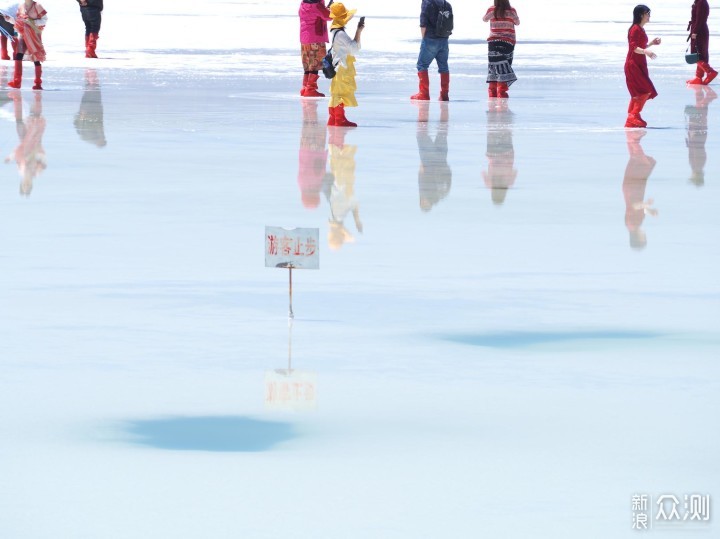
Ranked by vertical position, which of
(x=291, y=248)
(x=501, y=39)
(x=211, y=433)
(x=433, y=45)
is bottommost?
(x=211, y=433)

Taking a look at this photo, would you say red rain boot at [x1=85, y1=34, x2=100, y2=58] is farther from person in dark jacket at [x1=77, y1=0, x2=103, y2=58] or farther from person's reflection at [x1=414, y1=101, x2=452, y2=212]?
person's reflection at [x1=414, y1=101, x2=452, y2=212]

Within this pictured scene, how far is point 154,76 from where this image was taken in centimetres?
2823

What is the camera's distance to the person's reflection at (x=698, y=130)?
48.5 ft

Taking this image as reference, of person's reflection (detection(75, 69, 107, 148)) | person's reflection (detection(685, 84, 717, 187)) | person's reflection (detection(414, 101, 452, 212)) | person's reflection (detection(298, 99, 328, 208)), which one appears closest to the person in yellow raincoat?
person's reflection (detection(298, 99, 328, 208))

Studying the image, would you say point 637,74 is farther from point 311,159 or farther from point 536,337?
point 536,337

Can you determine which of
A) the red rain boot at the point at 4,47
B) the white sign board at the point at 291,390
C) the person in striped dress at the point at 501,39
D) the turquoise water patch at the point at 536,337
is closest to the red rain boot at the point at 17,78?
the person in striped dress at the point at 501,39

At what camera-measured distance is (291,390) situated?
6.90 m

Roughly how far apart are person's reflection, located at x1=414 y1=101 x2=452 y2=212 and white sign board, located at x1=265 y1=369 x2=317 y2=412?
16.8ft

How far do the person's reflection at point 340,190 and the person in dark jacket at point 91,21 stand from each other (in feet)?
54.6

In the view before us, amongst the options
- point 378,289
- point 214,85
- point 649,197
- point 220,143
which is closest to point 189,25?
point 214,85

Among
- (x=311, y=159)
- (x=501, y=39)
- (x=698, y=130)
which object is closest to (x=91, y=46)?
(x=501, y=39)

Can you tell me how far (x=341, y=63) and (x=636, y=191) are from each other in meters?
5.82

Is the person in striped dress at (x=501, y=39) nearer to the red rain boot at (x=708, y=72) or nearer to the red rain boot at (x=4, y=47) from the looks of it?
the red rain boot at (x=708, y=72)

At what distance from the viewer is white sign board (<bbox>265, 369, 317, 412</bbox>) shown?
6.68m
